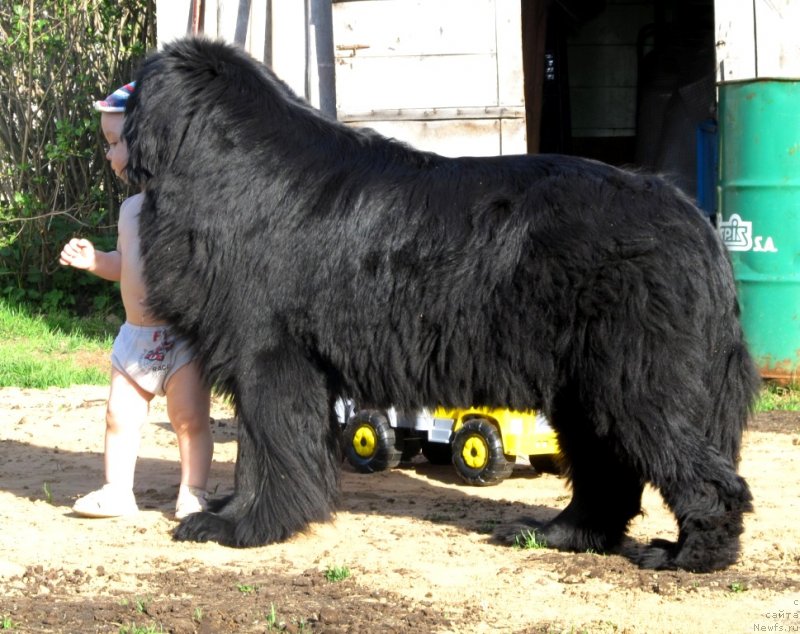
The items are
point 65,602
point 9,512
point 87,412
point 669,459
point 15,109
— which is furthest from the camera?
point 15,109

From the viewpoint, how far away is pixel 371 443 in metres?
5.24

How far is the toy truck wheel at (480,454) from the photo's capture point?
4.87 meters

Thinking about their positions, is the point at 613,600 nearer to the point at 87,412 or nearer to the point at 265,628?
the point at 265,628

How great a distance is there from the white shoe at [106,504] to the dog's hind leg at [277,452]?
0.41m

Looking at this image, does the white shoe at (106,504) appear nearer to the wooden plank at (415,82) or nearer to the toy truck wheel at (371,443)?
the toy truck wheel at (371,443)

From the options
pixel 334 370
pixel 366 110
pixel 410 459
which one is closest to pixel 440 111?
pixel 366 110

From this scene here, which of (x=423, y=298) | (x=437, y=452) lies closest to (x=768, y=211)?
(x=437, y=452)

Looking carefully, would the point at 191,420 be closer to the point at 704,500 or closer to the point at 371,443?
the point at 371,443

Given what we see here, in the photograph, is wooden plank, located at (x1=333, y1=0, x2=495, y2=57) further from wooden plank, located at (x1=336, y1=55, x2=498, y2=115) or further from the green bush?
the green bush

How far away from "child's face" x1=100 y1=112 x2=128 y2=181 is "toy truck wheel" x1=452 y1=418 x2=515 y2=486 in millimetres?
1844

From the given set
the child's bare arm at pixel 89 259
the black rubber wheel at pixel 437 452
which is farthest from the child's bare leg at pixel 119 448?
the black rubber wheel at pixel 437 452

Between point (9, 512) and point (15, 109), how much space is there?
5716 mm

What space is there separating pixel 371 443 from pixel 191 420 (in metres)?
1.14

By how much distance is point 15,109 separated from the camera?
9.27m
